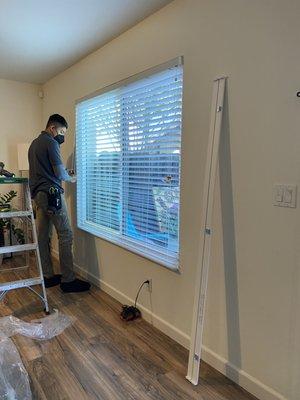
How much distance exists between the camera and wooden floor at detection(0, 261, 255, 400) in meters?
1.81

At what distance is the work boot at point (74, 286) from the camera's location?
325cm

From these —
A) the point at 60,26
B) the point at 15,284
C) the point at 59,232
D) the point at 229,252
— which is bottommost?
the point at 15,284

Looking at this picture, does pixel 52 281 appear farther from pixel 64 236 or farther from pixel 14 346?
pixel 14 346

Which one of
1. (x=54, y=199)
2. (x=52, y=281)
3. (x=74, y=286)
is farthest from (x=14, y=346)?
(x=54, y=199)

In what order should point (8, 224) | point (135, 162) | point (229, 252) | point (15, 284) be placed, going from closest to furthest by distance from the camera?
point (229, 252) < point (15, 284) < point (135, 162) < point (8, 224)

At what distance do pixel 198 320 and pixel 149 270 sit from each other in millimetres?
735

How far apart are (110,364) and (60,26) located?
8.68ft

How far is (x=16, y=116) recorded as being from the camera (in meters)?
4.63

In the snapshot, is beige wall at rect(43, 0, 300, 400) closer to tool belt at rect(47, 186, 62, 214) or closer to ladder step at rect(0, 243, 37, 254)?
ladder step at rect(0, 243, 37, 254)

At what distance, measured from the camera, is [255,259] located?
1.77 metres

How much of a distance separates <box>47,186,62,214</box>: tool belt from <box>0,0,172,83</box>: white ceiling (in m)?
1.41

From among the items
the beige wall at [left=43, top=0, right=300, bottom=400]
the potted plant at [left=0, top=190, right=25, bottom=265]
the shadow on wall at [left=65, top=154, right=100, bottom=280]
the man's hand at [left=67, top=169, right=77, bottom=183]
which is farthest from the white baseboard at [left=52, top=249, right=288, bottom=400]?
the potted plant at [left=0, top=190, right=25, bottom=265]

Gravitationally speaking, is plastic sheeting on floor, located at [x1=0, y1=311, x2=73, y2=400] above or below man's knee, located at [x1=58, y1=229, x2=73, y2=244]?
below

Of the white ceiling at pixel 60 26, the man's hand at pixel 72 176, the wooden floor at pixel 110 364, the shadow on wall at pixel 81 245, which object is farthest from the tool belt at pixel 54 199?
the white ceiling at pixel 60 26
